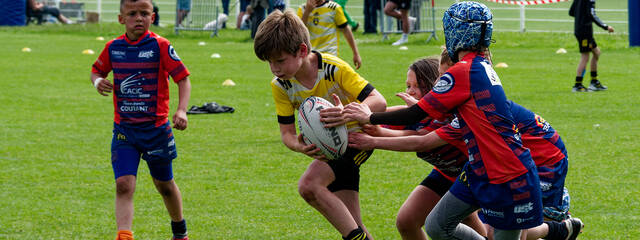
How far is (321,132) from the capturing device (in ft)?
16.3

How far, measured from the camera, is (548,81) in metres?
15.5

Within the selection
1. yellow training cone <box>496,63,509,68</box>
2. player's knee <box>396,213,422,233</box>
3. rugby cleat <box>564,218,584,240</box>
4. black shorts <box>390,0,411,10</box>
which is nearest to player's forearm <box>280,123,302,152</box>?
player's knee <box>396,213,422,233</box>

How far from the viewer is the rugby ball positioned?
495 centimetres

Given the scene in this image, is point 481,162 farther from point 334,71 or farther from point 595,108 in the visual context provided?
point 595,108

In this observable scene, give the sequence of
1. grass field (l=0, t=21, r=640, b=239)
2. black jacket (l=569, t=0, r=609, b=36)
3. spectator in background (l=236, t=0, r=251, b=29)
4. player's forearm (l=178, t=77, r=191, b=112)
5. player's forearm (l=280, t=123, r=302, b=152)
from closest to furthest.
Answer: player's forearm (l=280, t=123, r=302, b=152), player's forearm (l=178, t=77, r=191, b=112), grass field (l=0, t=21, r=640, b=239), black jacket (l=569, t=0, r=609, b=36), spectator in background (l=236, t=0, r=251, b=29)

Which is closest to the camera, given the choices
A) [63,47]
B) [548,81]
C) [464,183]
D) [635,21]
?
[464,183]

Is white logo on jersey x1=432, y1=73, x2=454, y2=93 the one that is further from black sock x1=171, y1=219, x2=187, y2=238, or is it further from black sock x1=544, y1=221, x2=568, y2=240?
black sock x1=171, y1=219, x2=187, y2=238

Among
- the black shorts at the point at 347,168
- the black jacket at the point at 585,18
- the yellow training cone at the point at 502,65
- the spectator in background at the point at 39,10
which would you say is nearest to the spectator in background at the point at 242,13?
the spectator in background at the point at 39,10

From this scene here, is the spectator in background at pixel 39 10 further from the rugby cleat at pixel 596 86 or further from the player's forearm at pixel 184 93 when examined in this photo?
the player's forearm at pixel 184 93

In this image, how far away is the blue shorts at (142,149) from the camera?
5812 mm

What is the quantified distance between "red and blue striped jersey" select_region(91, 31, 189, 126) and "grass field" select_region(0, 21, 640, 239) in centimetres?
93

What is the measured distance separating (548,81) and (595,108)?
3.21 metres

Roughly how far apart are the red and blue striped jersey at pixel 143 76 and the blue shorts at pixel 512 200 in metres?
2.33

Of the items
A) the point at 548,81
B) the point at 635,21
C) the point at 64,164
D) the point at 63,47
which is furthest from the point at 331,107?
the point at 63,47
